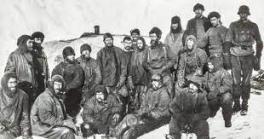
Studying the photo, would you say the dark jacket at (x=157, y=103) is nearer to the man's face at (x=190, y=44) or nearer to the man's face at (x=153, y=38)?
the man's face at (x=190, y=44)

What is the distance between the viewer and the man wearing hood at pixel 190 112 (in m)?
5.45

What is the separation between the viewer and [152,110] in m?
6.00

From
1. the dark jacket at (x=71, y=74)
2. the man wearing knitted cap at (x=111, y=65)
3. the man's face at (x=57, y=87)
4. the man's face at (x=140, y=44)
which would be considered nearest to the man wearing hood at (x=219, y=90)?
the man's face at (x=140, y=44)

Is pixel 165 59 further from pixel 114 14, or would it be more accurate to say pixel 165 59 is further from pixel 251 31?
pixel 114 14

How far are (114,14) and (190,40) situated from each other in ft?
10.0

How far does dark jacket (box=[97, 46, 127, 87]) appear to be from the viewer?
6.88 metres

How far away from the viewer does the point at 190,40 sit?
20.6 feet

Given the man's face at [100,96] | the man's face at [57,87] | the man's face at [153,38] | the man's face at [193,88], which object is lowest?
the man's face at [100,96]

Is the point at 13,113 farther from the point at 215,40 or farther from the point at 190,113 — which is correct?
the point at 215,40

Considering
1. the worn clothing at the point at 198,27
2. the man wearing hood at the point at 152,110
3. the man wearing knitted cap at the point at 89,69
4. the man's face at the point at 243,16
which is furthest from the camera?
the worn clothing at the point at 198,27

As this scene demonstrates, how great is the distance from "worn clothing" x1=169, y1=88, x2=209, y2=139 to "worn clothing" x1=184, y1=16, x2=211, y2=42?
1512 millimetres

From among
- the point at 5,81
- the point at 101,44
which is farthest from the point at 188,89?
the point at 101,44

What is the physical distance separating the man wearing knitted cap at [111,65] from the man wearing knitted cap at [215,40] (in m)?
1.29

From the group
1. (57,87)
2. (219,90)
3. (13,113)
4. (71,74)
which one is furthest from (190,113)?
(13,113)
